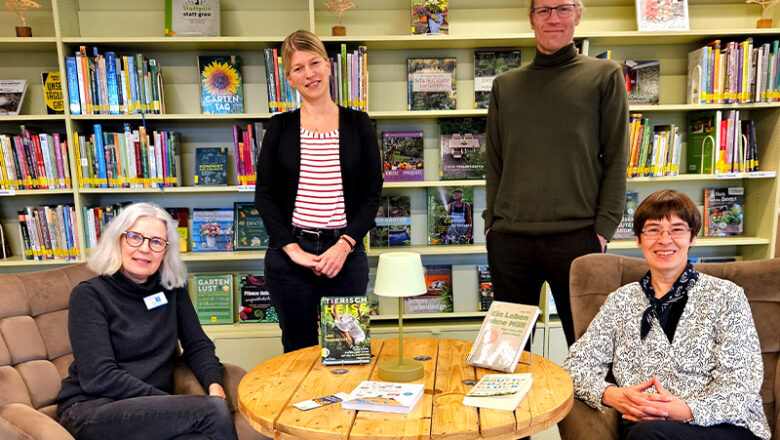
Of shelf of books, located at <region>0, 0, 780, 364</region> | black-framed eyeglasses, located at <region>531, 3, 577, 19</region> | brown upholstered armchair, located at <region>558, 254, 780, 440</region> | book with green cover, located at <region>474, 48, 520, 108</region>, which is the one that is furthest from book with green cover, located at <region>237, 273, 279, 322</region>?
black-framed eyeglasses, located at <region>531, 3, 577, 19</region>

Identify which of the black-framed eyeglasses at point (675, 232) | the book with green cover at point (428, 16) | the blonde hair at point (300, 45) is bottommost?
the black-framed eyeglasses at point (675, 232)

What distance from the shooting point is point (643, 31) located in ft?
9.57

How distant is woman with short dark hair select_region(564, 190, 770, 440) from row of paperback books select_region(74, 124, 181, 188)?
2348mm

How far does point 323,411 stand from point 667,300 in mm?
1006

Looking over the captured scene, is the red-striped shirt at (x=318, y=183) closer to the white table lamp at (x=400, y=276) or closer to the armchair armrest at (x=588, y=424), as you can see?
the white table lamp at (x=400, y=276)

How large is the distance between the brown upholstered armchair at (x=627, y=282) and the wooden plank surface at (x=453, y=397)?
33 cm

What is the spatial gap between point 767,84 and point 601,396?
7.73 ft

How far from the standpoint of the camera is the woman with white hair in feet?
4.92

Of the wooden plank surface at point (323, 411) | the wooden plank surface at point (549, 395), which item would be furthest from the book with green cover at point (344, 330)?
the wooden plank surface at point (549, 395)

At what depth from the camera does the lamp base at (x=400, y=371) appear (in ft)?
4.97

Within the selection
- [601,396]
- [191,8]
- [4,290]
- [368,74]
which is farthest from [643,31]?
[4,290]

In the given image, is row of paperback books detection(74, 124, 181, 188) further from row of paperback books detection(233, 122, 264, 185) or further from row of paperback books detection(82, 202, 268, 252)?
row of paperback books detection(233, 122, 264, 185)

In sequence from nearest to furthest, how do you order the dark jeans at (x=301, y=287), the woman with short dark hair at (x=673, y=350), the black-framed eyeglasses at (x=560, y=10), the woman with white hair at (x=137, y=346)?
the woman with short dark hair at (x=673, y=350) → the woman with white hair at (x=137, y=346) → the black-framed eyeglasses at (x=560, y=10) → the dark jeans at (x=301, y=287)

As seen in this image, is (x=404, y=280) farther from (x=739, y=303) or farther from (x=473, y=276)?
(x=473, y=276)
